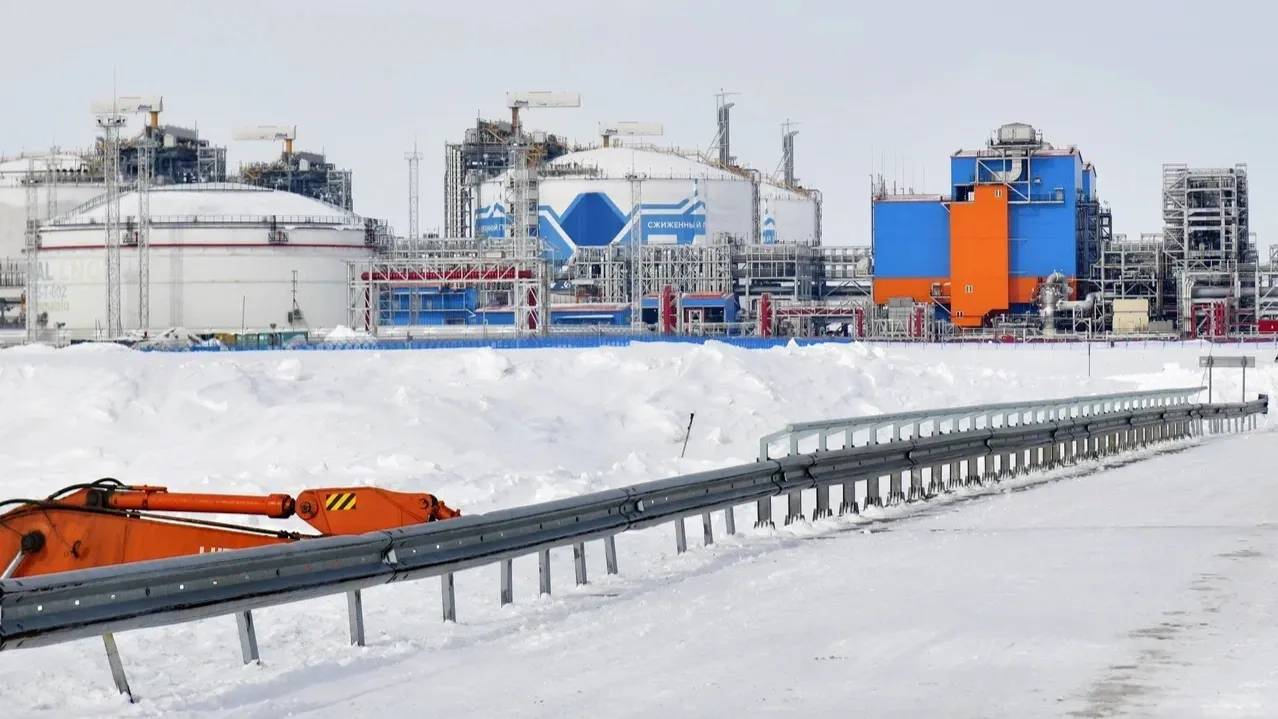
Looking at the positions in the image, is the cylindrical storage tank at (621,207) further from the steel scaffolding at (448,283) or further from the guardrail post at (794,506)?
the guardrail post at (794,506)

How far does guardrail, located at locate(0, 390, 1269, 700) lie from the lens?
9.93 meters

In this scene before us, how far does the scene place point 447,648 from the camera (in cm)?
1213

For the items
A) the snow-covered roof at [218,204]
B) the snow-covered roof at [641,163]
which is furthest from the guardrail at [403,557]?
the snow-covered roof at [641,163]

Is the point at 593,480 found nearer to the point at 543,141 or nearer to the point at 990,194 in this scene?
the point at 990,194

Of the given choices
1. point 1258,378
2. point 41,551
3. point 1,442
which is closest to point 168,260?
point 1258,378

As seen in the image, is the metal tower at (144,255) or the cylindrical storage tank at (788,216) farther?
the cylindrical storage tank at (788,216)

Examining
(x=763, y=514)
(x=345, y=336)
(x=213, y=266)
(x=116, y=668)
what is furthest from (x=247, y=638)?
(x=213, y=266)

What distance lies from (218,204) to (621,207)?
2773 centimetres

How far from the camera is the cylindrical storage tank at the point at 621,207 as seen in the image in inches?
4978

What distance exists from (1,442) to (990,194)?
72785 millimetres

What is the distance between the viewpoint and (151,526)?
42.8 ft

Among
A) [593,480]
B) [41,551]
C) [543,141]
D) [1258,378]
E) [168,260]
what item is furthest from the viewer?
[543,141]

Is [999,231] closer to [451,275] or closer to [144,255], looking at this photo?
[451,275]

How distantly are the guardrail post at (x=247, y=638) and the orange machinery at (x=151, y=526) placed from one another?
1.63m
